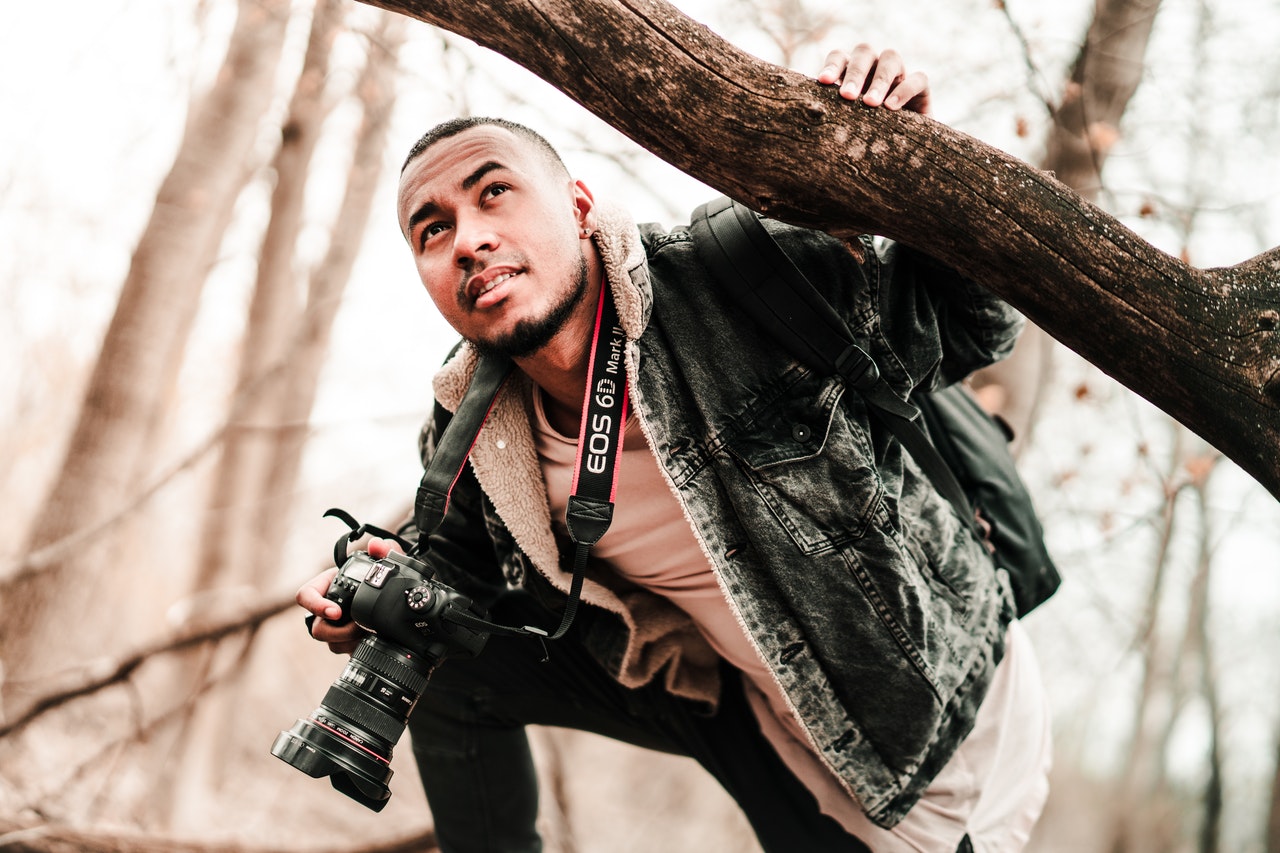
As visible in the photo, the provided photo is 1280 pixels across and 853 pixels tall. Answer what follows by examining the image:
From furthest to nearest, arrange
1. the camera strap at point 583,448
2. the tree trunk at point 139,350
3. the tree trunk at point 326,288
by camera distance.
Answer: the tree trunk at point 326,288 → the tree trunk at point 139,350 → the camera strap at point 583,448

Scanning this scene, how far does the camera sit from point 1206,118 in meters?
4.66

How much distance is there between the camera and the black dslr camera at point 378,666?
6.11ft

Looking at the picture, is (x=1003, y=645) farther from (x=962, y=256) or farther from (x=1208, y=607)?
(x=1208, y=607)

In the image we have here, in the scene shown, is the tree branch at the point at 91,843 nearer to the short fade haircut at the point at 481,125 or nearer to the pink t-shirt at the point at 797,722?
the pink t-shirt at the point at 797,722

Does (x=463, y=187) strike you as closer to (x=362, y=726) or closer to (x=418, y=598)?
(x=418, y=598)

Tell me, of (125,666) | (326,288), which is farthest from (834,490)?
(326,288)

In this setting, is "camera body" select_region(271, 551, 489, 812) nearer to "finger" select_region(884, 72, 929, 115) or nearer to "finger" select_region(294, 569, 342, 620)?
"finger" select_region(294, 569, 342, 620)

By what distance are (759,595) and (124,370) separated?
3.60m

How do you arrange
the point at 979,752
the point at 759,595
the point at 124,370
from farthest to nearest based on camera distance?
the point at 124,370 < the point at 979,752 < the point at 759,595

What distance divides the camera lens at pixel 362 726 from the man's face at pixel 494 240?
0.70m

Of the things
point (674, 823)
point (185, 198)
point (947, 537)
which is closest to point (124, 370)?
→ point (185, 198)

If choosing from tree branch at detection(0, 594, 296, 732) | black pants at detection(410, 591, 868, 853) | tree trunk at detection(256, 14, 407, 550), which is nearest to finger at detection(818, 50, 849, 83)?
black pants at detection(410, 591, 868, 853)

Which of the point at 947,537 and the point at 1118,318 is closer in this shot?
the point at 1118,318

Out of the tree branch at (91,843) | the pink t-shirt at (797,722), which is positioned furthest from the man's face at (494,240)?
the tree branch at (91,843)
